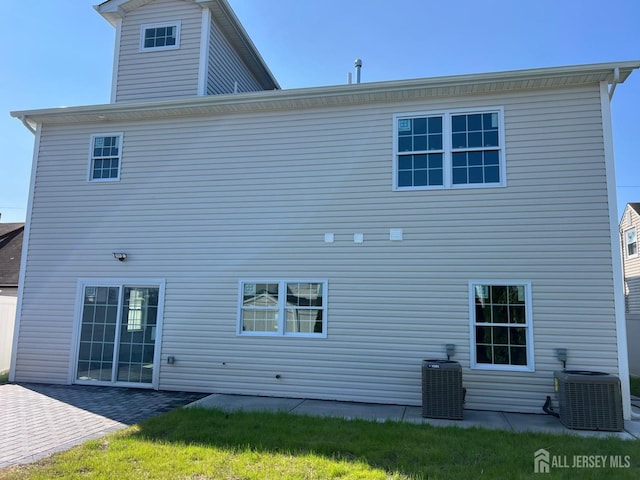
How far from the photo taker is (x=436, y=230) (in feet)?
26.5

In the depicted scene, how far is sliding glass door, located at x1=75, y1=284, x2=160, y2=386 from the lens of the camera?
919 centimetres

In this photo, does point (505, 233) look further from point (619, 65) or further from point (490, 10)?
point (490, 10)

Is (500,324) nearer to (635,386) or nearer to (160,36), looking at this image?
(635,386)

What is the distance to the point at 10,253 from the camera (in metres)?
19.2

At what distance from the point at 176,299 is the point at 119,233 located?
6.30 feet

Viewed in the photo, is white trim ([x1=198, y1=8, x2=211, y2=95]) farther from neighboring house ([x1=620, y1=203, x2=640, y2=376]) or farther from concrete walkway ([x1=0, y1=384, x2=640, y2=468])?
neighboring house ([x1=620, y1=203, x2=640, y2=376])

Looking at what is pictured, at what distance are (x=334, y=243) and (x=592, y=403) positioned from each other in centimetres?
467

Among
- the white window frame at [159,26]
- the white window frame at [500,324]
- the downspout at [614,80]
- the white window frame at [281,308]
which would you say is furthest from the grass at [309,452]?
the white window frame at [159,26]

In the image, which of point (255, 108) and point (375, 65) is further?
point (375, 65)

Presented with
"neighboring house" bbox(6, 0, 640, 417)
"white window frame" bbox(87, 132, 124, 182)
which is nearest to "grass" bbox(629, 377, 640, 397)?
"neighboring house" bbox(6, 0, 640, 417)

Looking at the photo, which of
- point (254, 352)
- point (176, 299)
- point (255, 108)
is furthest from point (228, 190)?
point (254, 352)

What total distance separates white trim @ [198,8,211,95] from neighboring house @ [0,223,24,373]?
7.01 m

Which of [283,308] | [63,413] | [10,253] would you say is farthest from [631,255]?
[10,253]

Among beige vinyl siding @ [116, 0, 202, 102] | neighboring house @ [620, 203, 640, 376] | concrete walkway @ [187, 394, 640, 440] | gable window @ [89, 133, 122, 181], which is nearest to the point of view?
concrete walkway @ [187, 394, 640, 440]
